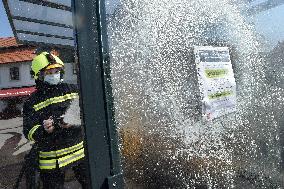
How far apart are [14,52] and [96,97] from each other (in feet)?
102

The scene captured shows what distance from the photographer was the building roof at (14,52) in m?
28.8

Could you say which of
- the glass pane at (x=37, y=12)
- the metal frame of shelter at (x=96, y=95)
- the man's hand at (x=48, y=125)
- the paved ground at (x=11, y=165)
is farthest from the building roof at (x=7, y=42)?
the metal frame of shelter at (x=96, y=95)

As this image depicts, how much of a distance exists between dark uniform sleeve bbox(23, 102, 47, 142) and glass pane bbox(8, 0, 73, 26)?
5.16 ft

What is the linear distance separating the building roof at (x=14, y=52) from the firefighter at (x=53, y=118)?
26.8m

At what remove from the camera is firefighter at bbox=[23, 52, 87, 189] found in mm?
3100

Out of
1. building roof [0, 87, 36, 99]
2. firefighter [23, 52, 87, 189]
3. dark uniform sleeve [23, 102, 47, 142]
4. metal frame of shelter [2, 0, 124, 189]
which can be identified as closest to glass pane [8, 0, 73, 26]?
firefighter [23, 52, 87, 189]

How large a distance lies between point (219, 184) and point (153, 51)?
1.03m

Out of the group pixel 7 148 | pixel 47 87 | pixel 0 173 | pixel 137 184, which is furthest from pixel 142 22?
pixel 7 148

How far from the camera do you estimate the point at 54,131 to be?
3.14 m

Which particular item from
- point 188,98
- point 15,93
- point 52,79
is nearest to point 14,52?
point 15,93

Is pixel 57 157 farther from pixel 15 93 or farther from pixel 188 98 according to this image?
pixel 15 93

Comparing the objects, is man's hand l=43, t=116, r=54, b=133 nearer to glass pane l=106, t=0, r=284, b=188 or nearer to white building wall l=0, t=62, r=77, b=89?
glass pane l=106, t=0, r=284, b=188

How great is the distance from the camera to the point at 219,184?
2.21 meters

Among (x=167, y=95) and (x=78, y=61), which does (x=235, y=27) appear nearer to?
(x=167, y=95)
